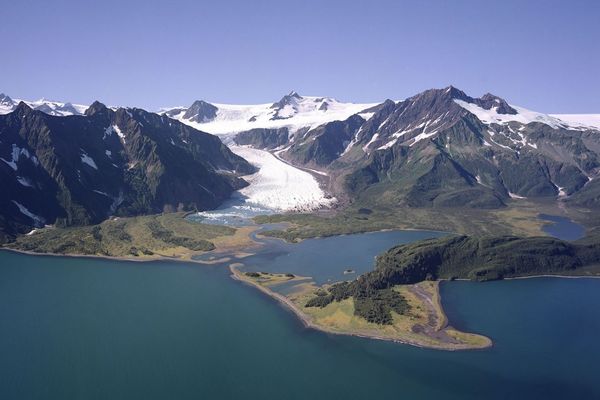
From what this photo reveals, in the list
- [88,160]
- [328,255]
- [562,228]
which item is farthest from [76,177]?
[562,228]

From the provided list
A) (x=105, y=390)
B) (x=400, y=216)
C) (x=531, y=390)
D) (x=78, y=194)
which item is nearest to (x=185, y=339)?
(x=105, y=390)

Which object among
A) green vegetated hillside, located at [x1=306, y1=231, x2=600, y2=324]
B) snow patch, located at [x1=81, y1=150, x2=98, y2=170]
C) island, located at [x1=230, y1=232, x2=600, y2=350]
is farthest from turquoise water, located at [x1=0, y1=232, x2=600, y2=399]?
snow patch, located at [x1=81, y1=150, x2=98, y2=170]

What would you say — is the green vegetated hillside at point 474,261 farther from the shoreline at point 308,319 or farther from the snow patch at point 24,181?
the snow patch at point 24,181

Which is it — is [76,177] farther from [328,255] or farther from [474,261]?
[474,261]

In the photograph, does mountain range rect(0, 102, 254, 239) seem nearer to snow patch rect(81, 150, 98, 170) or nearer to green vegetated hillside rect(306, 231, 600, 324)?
snow patch rect(81, 150, 98, 170)

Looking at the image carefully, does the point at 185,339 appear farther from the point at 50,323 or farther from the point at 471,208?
the point at 471,208

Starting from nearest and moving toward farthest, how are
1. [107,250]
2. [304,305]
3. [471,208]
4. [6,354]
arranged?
[6,354], [304,305], [107,250], [471,208]

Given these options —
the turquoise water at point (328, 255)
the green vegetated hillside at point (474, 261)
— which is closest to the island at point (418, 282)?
the green vegetated hillside at point (474, 261)
